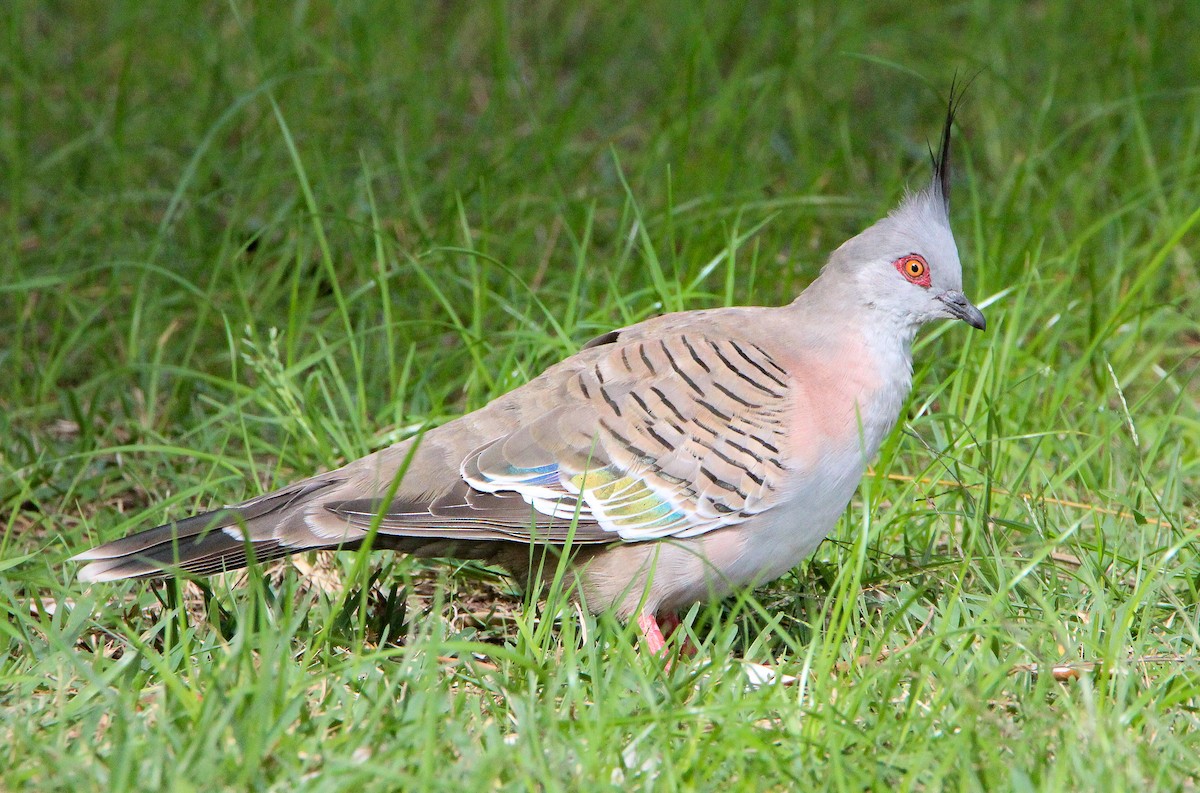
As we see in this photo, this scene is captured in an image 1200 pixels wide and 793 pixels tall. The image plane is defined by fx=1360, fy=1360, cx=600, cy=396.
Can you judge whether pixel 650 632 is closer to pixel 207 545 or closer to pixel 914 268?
pixel 207 545

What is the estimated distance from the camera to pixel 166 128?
5.75m

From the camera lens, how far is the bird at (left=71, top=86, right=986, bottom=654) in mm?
3119

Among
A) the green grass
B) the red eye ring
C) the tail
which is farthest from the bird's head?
the tail

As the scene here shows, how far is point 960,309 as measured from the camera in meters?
3.52

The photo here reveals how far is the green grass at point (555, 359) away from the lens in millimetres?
2543

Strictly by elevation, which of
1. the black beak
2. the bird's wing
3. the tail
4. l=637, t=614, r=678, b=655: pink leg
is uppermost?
the black beak

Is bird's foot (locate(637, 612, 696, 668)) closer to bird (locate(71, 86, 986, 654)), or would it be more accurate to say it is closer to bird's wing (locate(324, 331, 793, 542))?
bird (locate(71, 86, 986, 654))

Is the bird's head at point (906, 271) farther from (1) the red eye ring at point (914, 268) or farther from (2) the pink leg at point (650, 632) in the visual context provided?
(2) the pink leg at point (650, 632)

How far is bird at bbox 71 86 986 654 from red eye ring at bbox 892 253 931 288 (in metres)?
0.12

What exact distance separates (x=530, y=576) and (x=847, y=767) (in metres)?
1.00

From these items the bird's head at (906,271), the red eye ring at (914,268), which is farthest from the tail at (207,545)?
the red eye ring at (914,268)

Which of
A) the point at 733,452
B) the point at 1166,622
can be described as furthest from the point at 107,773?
the point at 1166,622

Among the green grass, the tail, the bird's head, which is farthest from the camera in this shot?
the bird's head

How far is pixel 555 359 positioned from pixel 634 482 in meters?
1.21
